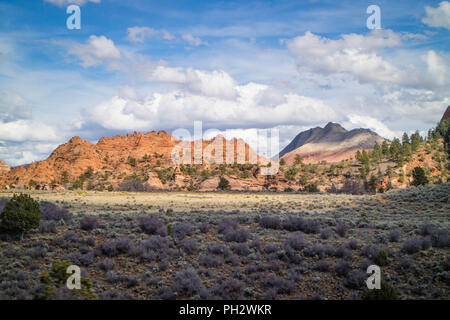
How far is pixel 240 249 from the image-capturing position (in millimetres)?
13398

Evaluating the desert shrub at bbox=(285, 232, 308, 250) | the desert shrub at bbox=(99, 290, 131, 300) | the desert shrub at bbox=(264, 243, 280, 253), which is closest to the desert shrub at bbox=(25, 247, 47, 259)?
the desert shrub at bbox=(99, 290, 131, 300)

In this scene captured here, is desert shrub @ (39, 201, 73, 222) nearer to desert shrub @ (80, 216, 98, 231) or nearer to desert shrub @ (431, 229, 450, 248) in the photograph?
desert shrub @ (80, 216, 98, 231)

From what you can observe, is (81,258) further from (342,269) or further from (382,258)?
(382,258)

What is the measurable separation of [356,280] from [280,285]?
100.0 inches

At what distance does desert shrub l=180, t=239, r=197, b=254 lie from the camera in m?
13.3

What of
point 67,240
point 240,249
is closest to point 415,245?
point 240,249

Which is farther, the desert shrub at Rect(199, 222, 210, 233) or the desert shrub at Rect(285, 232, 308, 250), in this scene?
Answer: the desert shrub at Rect(199, 222, 210, 233)

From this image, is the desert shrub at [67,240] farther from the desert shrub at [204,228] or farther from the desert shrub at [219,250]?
the desert shrub at [204,228]

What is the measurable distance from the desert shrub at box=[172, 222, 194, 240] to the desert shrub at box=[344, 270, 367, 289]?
7.21 m

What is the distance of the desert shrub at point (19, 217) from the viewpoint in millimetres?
13445

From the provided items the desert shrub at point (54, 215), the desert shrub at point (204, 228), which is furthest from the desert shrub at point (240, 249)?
the desert shrub at point (54, 215)

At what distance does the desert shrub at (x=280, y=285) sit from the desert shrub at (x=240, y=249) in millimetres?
2281

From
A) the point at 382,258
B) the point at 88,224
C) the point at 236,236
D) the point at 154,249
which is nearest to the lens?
the point at 382,258
